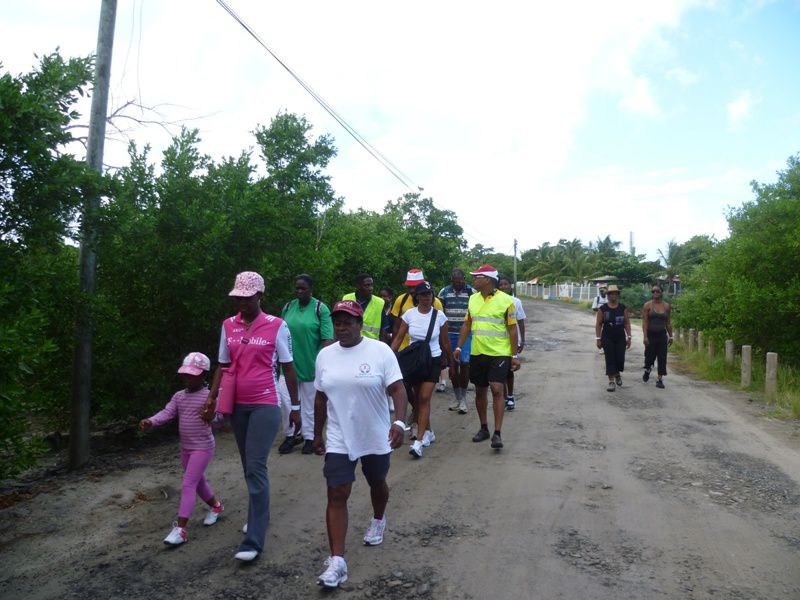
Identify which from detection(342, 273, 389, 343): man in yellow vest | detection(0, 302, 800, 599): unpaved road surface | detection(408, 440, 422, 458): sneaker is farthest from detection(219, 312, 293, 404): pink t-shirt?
detection(342, 273, 389, 343): man in yellow vest

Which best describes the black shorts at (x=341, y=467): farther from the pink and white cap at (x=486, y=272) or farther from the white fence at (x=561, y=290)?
the white fence at (x=561, y=290)

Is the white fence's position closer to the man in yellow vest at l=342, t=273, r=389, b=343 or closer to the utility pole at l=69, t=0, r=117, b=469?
the man in yellow vest at l=342, t=273, r=389, b=343

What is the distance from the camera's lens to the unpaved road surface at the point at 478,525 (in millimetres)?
4047

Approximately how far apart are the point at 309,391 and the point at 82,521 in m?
2.53

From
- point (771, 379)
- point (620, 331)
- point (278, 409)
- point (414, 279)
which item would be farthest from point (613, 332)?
point (278, 409)

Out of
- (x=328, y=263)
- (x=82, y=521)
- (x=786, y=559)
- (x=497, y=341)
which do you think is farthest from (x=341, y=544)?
(x=328, y=263)

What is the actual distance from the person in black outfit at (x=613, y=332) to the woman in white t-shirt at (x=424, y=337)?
15.2 ft

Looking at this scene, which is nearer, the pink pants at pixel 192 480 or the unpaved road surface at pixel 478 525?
the unpaved road surface at pixel 478 525

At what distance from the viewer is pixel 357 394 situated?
4121mm

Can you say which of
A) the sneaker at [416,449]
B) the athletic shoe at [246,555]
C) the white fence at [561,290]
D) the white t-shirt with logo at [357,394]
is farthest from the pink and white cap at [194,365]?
the white fence at [561,290]

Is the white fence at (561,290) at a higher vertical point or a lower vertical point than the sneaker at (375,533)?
higher

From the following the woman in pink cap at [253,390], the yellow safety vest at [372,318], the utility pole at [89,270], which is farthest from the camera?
the yellow safety vest at [372,318]

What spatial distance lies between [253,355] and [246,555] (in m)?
1.28

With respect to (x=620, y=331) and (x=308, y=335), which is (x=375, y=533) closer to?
(x=308, y=335)
